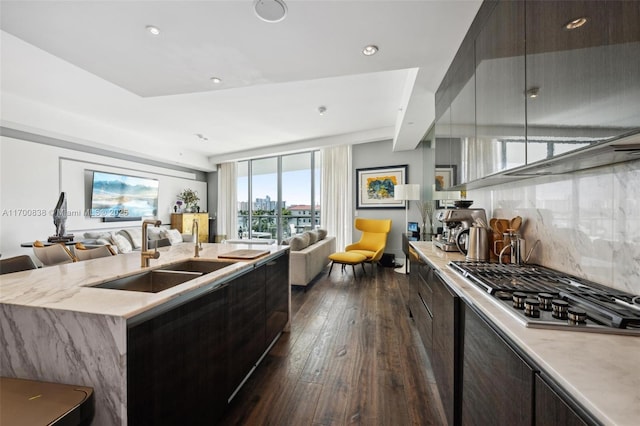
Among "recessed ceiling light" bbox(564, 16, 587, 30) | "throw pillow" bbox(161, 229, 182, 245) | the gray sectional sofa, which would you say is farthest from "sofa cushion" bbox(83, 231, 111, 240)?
"recessed ceiling light" bbox(564, 16, 587, 30)

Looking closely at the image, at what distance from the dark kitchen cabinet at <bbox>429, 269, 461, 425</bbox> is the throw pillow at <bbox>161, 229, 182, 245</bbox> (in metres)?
6.11

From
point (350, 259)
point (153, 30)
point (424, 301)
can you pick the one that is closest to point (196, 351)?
point (424, 301)

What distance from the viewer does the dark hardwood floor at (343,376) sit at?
1.56 meters

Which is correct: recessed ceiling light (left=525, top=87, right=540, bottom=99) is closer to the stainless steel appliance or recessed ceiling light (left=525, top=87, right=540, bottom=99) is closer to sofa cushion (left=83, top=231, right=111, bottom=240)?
the stainless steel appliance

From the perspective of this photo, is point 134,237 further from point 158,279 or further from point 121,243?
point 158,279

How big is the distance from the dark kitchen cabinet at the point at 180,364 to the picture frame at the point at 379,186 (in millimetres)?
5124

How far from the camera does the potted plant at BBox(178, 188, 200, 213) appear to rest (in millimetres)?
7469

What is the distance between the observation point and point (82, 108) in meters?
4.17

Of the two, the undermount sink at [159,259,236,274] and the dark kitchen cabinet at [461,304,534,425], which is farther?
the undermount sink at [159,259,236,274]

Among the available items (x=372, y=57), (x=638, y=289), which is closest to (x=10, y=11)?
(x=372, y=57)

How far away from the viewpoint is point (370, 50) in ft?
6.90

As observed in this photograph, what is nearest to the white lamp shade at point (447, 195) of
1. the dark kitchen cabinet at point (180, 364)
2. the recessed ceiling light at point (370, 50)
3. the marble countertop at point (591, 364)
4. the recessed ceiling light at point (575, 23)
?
the recessed ceiling light at point (370, 50)

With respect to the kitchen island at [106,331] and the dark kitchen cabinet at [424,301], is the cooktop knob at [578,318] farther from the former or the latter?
the kitchen island at [106,331]

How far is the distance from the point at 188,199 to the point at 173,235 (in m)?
1.45
